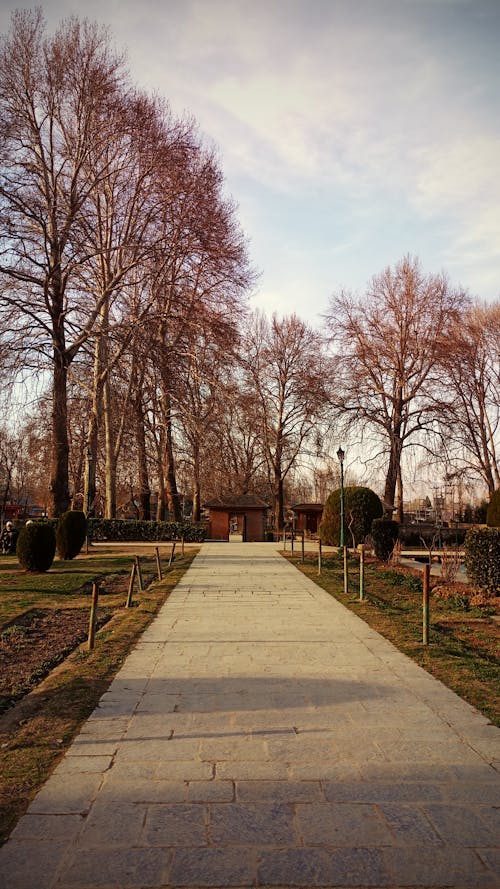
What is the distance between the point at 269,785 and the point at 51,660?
4598 mm

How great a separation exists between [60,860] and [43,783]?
100 centimetres

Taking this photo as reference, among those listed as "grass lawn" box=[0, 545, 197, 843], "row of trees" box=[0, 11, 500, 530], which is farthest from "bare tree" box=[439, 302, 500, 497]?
"grass lawn" box=[0, 545, 197, 843]

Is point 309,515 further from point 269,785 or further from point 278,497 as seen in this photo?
point 269,785

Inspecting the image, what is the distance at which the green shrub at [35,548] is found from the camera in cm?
1845

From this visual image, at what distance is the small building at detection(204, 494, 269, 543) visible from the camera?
40.3m

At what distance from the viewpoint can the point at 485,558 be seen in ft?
44.1

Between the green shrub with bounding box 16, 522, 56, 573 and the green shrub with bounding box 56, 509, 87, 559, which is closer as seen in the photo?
the green shrub with bounding box 16, 522, 56, 573

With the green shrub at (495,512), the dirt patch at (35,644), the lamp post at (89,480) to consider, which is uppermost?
the lamp post at (89,480)

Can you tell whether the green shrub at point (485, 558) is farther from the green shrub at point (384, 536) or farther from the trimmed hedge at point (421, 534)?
the trimmed hedge at point (421, 534)

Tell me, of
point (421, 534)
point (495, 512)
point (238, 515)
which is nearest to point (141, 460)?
point (238, 515)

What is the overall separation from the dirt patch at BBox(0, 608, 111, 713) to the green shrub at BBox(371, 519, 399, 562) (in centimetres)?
1288

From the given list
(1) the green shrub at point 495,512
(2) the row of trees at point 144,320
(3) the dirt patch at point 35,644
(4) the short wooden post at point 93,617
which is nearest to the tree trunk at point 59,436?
(2) the row of trees at point 144,320

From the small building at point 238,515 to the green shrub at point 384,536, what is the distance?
17436mm

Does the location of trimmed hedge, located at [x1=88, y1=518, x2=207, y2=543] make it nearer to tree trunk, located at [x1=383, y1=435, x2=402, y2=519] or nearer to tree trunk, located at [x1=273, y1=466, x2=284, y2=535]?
tree trunk, located at [x1=383, y1=435, x2=402, y2=519]
